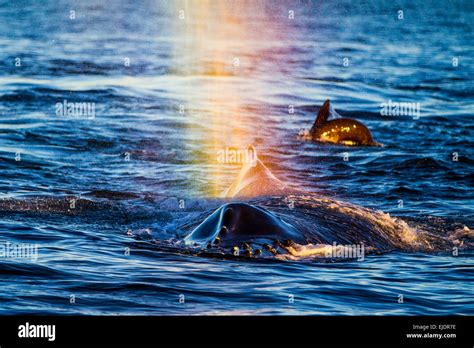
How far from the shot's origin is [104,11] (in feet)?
169

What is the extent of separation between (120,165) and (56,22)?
2492 cm

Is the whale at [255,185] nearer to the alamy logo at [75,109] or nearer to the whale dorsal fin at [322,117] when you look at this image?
the whale dorsal fin at [322,117]

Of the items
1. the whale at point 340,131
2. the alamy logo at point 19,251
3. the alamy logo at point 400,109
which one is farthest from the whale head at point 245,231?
the alamy logo at point 400,109

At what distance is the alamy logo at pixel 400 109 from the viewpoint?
94.5 ft

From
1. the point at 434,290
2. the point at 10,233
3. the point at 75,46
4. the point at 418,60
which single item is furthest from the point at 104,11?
the point at 434,290

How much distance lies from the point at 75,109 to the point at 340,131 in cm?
667

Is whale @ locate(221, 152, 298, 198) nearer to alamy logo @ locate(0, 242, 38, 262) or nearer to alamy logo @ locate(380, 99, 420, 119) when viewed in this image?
alamy logo @ locate(0, 242, 38, 262)

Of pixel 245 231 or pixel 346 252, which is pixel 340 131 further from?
pixel 245 231

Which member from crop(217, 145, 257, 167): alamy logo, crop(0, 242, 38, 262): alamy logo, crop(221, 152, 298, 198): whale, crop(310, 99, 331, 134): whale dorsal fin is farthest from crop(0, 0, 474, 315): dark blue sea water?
crop(310, 99, 331, 134): whale dorsal fin

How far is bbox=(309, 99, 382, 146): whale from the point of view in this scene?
24.7 m

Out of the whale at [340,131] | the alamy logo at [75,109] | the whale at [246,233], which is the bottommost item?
the whale at [246,233]
